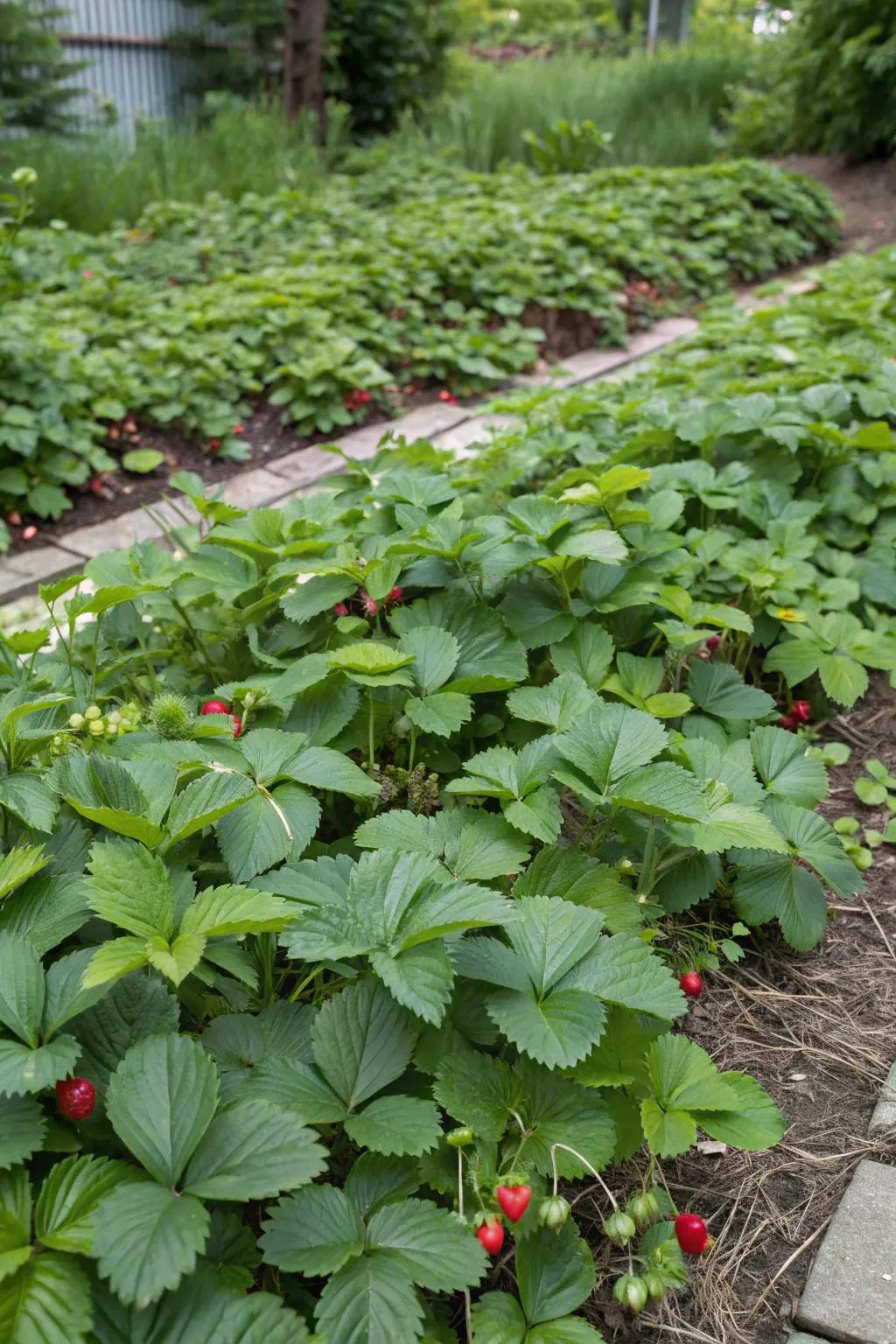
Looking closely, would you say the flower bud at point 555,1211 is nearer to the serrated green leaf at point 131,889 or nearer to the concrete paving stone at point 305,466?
the serrated green leaf at point 131,889

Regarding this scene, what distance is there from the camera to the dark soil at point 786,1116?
120 centimetres

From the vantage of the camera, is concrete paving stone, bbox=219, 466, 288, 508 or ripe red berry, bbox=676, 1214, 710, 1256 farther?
concrete paving stone, bbox=219, 466, 288, 508

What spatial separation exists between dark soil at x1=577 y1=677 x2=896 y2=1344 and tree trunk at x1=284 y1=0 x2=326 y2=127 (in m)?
7.33

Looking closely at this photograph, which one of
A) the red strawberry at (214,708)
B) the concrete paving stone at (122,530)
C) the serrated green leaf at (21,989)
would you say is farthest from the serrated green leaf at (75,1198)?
the concrete paving stone at (122,530)

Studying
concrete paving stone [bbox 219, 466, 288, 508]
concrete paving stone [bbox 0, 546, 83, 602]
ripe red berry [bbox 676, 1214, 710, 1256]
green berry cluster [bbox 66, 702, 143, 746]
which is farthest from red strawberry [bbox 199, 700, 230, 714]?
concrete paving stone [bbox 219, 466, 288, 508]

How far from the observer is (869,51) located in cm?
693

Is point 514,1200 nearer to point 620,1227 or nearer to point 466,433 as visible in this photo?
point 620,1227

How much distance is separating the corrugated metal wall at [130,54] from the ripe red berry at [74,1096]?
9341 mm

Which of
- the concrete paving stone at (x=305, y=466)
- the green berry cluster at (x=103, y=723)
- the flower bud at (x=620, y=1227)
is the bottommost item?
the concrete paving stone at (x=305, y=466)

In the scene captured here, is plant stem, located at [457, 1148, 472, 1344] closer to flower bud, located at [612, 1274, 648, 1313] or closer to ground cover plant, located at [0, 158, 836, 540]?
flower bud, located at [612, 1274, 648, 1313]

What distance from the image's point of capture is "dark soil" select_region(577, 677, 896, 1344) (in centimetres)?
120

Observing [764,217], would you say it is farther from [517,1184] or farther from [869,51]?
[517,1184]

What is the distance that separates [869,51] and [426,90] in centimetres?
383

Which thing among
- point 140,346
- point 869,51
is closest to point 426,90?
point 869,51
